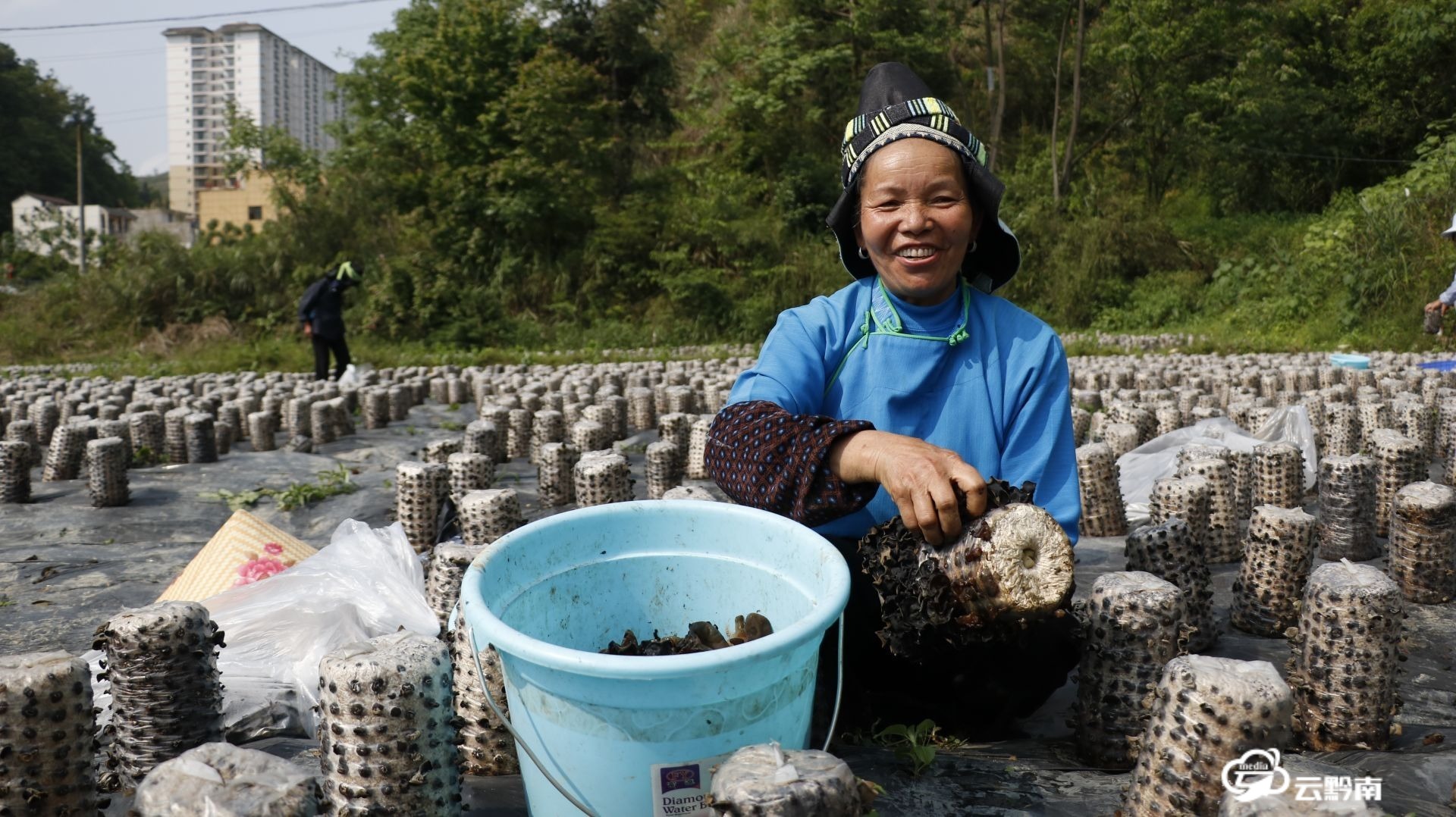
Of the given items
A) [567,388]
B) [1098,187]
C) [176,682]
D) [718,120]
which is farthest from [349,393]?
[1098,187]

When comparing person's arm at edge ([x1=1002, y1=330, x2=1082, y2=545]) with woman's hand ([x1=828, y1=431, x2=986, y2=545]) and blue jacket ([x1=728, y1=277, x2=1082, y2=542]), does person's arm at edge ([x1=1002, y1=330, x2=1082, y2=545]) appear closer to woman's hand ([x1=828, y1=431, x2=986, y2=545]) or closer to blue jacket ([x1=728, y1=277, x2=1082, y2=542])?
blue jacket ([x1=728, y1=277, x2=1082, y2=542])

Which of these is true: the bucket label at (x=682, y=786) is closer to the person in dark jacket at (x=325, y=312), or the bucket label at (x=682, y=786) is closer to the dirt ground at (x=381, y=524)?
the dirt ground at (x=381, y=524)

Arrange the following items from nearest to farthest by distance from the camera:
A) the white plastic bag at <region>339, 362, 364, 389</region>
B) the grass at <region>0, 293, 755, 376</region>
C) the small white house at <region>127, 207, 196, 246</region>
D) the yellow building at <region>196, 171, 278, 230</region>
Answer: the white plastic bag at <region>339, 362, 364, 389</region> → the grass at <region>0, 293, 755, 376</region> → the yellow building at <region>196, 171, 278, 230</region> → the small white house at <region>127, 207, 196, 246</region>

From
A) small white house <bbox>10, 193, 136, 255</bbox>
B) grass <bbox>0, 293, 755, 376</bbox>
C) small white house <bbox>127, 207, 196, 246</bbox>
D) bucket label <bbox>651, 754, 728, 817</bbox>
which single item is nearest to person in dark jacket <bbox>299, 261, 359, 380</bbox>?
grass <bbox>0, 293, 755, 376</bbox>

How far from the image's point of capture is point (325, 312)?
10094 millimetres

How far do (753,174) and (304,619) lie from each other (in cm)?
2023

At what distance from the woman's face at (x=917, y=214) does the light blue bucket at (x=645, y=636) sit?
2.70ft

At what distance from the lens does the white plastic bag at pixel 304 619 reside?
2.48m

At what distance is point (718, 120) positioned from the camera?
22.0m

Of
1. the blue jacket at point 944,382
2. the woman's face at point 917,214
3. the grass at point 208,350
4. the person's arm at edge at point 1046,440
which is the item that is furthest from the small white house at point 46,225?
the person's arm at edge at point 1046,440

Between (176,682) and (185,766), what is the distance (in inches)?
33.6

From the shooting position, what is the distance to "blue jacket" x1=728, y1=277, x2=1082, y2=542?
7.89 ft

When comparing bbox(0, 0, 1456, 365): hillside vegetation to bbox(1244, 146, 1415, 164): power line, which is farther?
bbox(1244, 146, 1415, 164): power line

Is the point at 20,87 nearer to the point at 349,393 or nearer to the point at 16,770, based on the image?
the point at 349,393
